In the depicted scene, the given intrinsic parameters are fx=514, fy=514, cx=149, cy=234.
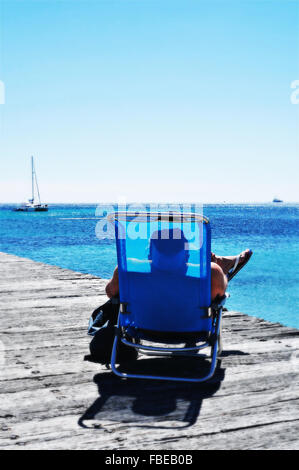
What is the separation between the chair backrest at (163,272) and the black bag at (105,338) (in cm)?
25

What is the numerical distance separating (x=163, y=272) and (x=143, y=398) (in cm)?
85

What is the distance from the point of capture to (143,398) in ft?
10.6

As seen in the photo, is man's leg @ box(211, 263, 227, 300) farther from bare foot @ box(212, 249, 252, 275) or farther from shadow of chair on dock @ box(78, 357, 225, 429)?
shadow of chair on dock @ box(78, 357, 225, 429)

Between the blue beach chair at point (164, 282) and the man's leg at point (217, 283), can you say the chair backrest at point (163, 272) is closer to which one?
the blue beach chair at point (164, 282)

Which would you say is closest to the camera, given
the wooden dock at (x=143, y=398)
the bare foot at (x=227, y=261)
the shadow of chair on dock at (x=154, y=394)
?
the wooden dock at (x=143, y=398)

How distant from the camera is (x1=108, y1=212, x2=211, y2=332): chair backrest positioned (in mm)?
3502

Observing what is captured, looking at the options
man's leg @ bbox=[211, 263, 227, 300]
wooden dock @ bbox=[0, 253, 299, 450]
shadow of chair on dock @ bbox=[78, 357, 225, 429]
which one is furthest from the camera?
man's leg @ bbox=[211, 263, 227, 300]

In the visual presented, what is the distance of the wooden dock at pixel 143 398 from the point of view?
8.69ft

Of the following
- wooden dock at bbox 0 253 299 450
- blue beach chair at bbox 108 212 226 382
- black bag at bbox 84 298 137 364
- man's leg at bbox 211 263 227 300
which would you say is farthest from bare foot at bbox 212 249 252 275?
black bag at bbox 84 298 137 364

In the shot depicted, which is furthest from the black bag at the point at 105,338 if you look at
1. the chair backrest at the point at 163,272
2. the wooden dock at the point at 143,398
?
the chair backrest at the point at 163,272

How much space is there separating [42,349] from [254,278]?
69.4 feet

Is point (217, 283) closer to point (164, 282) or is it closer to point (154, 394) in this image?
point (164, 282)

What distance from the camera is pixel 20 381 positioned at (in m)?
→ 3.53

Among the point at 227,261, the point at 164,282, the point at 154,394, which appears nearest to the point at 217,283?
the point at 164,282
